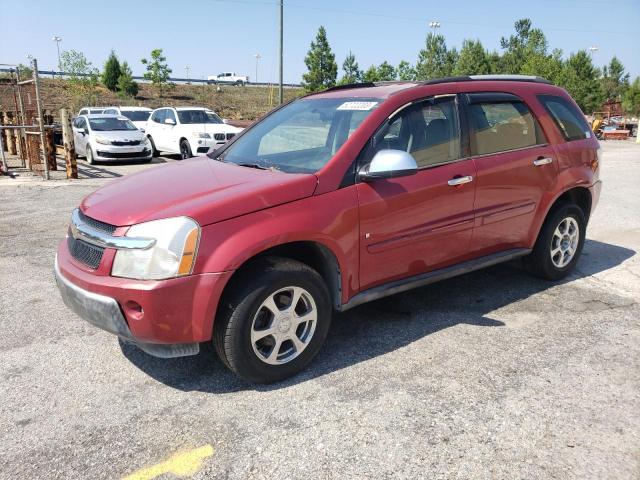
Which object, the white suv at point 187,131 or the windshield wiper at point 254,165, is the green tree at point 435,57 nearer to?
the white suv at point 187,131

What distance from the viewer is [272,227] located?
3.01 meters

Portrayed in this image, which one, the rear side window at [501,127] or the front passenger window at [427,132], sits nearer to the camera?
the front passenger window at [427,132]

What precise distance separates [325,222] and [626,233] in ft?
18.2

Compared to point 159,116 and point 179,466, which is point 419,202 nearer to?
point 179,466

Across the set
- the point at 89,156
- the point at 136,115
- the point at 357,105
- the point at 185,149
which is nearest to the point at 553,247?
the point at 357,105

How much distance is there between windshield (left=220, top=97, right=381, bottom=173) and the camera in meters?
3.58

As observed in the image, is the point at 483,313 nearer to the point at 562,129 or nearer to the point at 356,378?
the point at 356,378

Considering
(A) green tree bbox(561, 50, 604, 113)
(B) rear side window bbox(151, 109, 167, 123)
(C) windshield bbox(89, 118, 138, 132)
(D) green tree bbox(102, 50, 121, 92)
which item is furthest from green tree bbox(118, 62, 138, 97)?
(A) green tree bbox(561, 50, 604, 113)

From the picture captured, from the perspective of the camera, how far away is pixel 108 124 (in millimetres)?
16000

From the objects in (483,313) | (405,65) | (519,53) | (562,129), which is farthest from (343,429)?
(519,53)

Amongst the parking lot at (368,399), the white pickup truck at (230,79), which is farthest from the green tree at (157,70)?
the parking lot at (368,399)

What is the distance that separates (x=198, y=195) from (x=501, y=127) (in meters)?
2.55

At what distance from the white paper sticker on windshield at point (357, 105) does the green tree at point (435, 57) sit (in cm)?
5537

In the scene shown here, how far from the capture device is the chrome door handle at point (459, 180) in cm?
383
